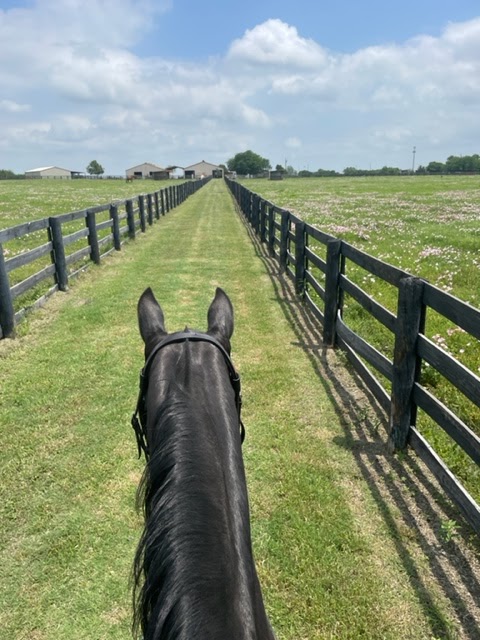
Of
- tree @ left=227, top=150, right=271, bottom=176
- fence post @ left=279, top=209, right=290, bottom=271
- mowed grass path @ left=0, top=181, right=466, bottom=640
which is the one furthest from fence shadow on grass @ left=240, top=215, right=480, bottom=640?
tree @ left=227, top=150, right=271, bottom=176

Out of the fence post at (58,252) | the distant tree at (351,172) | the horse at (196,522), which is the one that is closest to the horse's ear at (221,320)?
the horse at (196,522)

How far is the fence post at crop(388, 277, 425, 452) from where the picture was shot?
12.0ft

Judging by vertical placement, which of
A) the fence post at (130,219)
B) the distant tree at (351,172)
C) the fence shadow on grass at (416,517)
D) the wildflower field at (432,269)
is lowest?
the fence shadow on grass at (416,517)

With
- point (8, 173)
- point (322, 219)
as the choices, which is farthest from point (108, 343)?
point (8, 173)

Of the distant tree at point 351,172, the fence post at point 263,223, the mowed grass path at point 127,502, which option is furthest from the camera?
the distant tree at point 351,172

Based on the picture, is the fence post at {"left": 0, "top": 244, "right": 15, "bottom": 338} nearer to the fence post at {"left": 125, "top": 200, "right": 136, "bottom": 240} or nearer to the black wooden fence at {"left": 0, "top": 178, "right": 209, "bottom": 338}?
the black wooden fence at {"left": 0, "top": 178, "right": 209, "bottom": 338}

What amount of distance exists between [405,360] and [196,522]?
2.97 metres

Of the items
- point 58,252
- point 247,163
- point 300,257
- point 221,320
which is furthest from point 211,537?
point 247,163

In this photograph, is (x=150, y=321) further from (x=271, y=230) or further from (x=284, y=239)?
(x=271, y=230)

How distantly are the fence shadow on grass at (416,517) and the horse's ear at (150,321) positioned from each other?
2023 millimetres

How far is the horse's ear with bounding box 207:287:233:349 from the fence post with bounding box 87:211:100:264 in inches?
349

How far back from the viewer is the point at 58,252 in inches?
332

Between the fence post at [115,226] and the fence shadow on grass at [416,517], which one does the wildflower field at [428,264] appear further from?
the fence post at [115,226]

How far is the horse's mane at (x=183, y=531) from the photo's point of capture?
104cm
